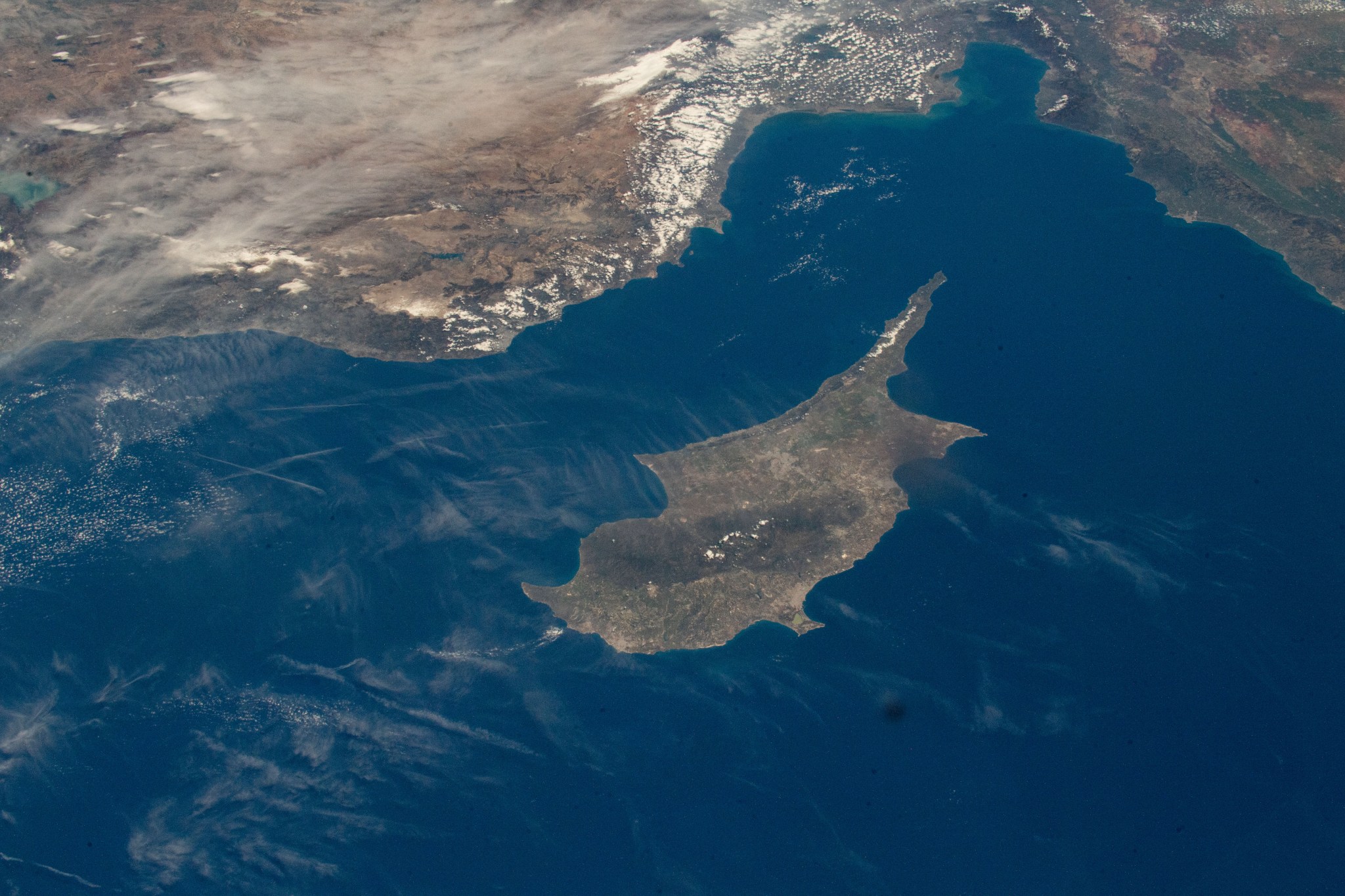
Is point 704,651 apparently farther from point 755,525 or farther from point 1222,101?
point 1222,101

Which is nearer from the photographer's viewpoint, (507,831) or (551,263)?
(507,831)

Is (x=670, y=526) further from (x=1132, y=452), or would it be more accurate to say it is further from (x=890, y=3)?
(x=890, y=3)

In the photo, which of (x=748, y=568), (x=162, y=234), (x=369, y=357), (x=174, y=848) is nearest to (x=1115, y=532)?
(x=748, y=568)

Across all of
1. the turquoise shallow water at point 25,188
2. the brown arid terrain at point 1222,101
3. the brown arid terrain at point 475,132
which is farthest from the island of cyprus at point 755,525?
the turquoise shallow water at point 25,188

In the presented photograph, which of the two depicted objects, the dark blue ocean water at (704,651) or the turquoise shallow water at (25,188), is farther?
the turquoise shallow water at (25,188)

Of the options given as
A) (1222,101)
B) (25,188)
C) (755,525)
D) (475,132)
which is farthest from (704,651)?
(1222,101)

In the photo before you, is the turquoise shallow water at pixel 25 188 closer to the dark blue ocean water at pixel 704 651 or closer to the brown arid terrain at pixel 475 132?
the brown arid terrain at pixel 475 132
